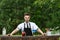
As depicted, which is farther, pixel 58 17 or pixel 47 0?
pixel 58 17

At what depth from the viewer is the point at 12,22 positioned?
2436 centimetres

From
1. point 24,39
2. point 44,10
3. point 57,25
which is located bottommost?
point 24,39

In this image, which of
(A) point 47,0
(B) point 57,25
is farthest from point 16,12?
(A) point 47,0

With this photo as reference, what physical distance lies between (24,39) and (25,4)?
61.4 ft

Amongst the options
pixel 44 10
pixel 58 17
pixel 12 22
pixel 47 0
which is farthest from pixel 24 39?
pixel 12 22

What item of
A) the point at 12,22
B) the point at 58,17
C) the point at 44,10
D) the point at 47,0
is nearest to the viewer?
the point at 47,0

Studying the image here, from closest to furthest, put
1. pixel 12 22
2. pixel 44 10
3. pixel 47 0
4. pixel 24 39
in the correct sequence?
pixel 24 39 < pixel 47 0 < pixel 44 10 < pixel 12 22

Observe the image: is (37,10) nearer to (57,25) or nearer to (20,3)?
(20,3)

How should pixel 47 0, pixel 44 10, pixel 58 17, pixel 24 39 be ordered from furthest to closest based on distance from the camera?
pixel 44 10 < pixel 58 17 < pixel 47 0 < pixel 24 39

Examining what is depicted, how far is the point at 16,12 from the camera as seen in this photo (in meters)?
24.8

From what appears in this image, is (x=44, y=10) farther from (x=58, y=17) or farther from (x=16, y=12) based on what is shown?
(x=58, y=17)

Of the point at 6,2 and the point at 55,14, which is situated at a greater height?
the point at 6,2

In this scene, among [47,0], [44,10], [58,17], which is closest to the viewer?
[47,0]

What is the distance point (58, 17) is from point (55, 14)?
0.40m
